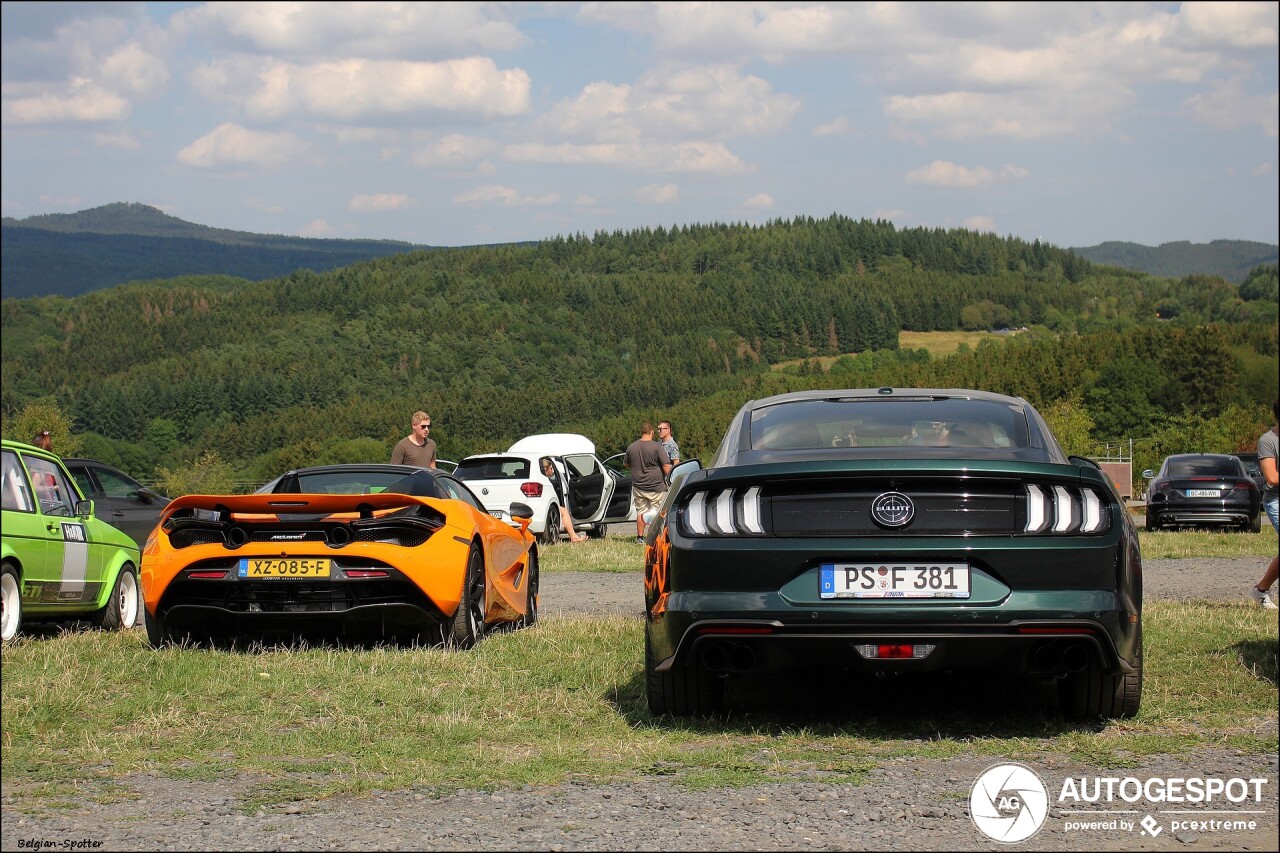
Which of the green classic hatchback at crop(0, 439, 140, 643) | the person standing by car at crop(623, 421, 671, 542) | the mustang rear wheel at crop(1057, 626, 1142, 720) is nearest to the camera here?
the mustang rear wheel at crop(1057, 626, 1142, 720)

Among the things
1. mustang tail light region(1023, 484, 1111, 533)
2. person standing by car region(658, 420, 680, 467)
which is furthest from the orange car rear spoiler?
person standing by car region(658, 420, 680, 467)

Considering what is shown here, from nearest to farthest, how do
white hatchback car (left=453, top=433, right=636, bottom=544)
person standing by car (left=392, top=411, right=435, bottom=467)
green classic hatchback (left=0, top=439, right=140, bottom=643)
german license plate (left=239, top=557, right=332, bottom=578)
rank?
1. german license plate (left=239, top=557, right=332, bottom=578)
2. green classic hatchback (left=0, top=439, right=140, bottom=643)
3. person standing by car (left=392, top=411, right=435, bottom=467)
4. white hatchback car (left=453, top=433, right=636, bottom=544)

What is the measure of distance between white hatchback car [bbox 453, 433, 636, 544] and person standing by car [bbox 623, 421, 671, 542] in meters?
1.81

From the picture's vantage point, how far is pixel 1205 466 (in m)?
25.3

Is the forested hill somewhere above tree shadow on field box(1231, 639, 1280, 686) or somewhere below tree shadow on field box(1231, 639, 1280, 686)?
above

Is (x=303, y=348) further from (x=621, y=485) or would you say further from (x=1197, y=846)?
(x=1197, y=846)

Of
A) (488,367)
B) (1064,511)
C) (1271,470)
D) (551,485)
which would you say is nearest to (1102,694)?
(1064,511)

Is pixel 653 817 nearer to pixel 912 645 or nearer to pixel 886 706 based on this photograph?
pixel 912 645

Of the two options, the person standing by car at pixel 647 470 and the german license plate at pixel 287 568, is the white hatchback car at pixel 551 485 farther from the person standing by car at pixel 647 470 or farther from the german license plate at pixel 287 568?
the german license plate at pixel 287 568

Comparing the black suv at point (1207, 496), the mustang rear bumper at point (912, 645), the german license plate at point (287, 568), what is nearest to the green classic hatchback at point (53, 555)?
the german license plate at point (287, 568)

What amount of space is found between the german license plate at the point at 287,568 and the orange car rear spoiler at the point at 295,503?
271mm

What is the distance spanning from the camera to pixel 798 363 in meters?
182

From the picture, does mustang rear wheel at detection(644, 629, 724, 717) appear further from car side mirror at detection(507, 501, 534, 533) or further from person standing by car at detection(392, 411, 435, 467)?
person standing by car at detection(392, 411, 435, 467)

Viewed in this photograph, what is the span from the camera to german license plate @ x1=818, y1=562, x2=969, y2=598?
555cm
